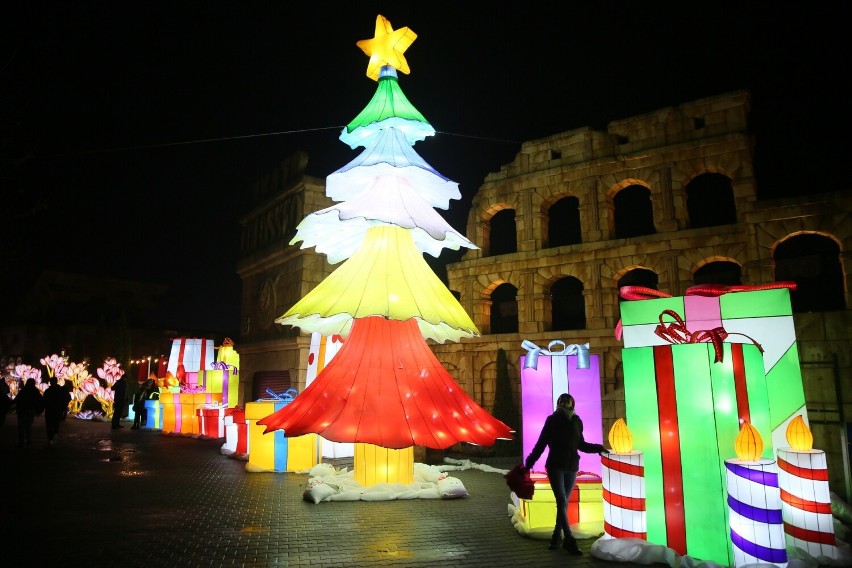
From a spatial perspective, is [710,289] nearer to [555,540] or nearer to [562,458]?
[562,458]

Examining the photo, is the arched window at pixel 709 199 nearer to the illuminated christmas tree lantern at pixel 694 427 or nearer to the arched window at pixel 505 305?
the arched window at pixel 505 305

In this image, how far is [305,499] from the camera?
863 cm

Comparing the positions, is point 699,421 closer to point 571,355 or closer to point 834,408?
point 571,355

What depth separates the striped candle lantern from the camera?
499 cm

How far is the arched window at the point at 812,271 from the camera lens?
15.7m

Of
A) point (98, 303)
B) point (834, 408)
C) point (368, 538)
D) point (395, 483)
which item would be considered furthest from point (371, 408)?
point (98, 303)

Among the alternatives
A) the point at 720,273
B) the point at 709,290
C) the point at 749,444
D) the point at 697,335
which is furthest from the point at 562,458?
the point at 720,273

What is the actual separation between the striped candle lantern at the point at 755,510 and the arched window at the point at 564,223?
18251mm

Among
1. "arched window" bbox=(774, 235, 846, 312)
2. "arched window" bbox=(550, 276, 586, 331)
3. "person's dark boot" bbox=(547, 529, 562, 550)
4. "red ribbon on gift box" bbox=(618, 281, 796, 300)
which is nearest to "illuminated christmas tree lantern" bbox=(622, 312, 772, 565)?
"person's dark boot" bbox=(547, 529, 562, 550)

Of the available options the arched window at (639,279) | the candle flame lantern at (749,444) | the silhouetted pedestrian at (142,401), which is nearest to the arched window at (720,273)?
the arched window at (639,279)

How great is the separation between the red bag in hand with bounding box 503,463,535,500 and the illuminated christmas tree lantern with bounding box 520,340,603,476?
5.91 feet

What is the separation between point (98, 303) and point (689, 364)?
5138cm

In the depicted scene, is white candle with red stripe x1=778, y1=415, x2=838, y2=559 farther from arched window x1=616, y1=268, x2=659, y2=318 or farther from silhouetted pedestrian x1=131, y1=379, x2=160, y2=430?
silhouetted pedestrian x1=131, y1=379, x2=160, y2=430

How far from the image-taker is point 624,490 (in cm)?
582
